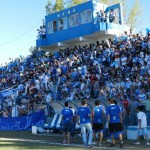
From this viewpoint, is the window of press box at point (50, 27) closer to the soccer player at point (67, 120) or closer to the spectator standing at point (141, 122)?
the soccer player at point (67, 120)

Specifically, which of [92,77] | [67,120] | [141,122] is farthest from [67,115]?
[92,77]

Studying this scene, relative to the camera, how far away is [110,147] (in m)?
16.5

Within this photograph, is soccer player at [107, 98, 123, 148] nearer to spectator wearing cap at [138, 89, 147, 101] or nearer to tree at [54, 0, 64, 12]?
spectator wearing cap at [138, 89, 147, 101]

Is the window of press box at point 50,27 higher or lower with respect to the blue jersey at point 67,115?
higher

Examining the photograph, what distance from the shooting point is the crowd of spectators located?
2477 centimetres

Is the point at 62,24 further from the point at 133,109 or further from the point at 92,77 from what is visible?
the point at 133,109

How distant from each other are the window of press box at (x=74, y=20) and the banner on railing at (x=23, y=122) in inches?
779

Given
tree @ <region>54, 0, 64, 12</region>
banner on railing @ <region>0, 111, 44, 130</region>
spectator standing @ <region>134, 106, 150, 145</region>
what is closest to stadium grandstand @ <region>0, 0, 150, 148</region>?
banner on railing @ <region>0, 111, 44, 130</region>

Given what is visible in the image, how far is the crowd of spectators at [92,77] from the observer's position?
2477 cm

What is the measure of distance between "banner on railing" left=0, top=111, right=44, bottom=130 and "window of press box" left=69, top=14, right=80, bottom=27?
64.9 ft

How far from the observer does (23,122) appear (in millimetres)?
27312

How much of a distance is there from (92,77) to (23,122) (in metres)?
5.95

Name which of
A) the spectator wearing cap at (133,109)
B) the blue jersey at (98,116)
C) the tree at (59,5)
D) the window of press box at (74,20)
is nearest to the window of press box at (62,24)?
the window of press box at (74,20)

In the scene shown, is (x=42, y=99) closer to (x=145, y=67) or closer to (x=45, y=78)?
(x=45, y=78)
